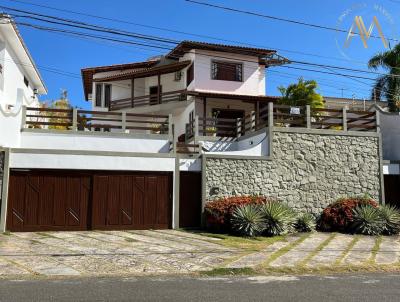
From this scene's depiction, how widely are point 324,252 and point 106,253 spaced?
5.97 metres

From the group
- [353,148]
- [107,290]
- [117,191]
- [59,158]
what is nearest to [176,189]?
[117,191]

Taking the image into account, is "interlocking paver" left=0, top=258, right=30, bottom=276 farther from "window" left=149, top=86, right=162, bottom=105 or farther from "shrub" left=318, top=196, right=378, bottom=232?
"window" left=149, top=86, right=162, bottom=105

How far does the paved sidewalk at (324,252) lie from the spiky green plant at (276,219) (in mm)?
417

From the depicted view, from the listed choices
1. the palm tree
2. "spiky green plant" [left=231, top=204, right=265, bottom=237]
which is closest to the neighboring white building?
"spiky green plant" [left=231, top=204, right=265, bottom=237]

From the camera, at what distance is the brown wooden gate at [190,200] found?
16.8 m

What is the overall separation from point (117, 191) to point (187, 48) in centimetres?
1591

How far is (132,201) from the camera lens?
16.2m

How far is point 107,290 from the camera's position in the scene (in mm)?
7559

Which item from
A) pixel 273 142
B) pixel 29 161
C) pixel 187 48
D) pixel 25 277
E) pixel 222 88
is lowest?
pixel 25 277

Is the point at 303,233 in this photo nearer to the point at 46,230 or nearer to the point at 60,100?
the point at 46,230

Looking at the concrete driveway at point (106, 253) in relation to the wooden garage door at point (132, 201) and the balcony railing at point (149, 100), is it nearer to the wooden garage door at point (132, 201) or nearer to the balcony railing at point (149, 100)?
Answer: the wooden garage door at point (132, 201)

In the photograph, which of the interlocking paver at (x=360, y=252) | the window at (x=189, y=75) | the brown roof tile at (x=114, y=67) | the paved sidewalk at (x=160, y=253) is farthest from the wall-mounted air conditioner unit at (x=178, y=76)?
the interlocking paver at (x=360, y=252)

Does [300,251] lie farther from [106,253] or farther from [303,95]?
[303,95]

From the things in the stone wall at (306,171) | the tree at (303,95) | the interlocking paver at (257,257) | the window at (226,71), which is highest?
the window at (226,71)
